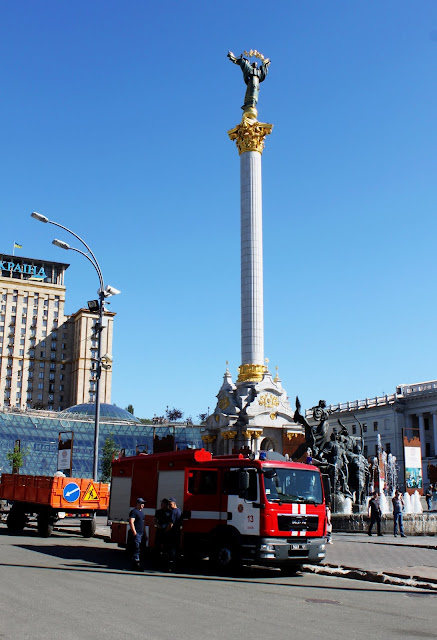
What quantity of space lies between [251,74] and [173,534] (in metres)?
58.1

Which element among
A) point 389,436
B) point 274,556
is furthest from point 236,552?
point 389,436

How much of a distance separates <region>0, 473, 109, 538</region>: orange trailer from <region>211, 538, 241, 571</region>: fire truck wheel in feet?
31.3

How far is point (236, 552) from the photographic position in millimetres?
15695

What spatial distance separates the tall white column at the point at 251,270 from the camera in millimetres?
59031

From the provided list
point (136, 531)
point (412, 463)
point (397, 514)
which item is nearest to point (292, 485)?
point (136, 531)

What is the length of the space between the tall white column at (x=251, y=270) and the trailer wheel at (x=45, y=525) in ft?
116

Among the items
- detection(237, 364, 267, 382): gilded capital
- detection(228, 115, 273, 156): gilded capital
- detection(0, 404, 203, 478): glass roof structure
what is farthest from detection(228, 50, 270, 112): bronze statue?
detection(0, 404, 203, 478): glass roof structure

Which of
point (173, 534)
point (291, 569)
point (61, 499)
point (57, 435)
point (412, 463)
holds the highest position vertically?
point (57, 435)

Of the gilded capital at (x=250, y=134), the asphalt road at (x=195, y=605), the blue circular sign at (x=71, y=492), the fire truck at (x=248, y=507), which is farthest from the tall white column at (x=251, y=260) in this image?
the asphalt road at (x=195, y=605)

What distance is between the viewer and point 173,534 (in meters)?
16.0

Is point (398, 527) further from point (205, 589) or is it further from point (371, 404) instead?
point (371, 404)

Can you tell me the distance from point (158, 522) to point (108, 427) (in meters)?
94.3

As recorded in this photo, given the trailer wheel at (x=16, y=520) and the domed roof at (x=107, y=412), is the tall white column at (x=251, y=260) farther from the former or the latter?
the domed roof at (x=107, y=412)

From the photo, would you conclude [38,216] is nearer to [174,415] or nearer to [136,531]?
[136,531]
